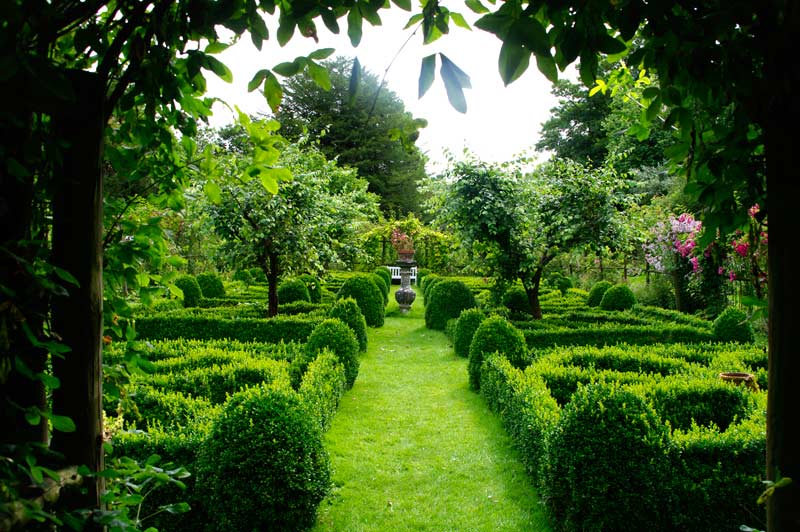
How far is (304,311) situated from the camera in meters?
12.6

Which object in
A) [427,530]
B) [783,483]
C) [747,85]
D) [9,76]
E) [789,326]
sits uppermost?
[747,85]

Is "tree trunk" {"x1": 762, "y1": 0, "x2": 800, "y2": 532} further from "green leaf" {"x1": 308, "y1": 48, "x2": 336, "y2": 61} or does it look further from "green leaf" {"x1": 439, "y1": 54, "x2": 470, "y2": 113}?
"green leaf" {"x1": 308, "y1": 48, "x2": 336, "y2": 61}

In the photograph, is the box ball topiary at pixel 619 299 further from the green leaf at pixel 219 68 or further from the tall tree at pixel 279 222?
the green leaf at pixel 219 68

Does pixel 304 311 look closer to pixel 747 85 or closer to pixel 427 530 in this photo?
pixel 427 530

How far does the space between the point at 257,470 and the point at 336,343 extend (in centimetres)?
380

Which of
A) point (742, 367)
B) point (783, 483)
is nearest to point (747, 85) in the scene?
point (783, 483)

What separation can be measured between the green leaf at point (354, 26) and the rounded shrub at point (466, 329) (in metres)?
9.12

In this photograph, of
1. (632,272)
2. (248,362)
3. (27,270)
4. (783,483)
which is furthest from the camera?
(632,272)

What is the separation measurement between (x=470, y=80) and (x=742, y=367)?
7321mm

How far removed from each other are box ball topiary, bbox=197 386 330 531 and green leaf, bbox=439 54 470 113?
344 cm

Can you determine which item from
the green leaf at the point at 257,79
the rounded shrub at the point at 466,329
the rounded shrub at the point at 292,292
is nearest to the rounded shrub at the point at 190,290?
the rounded shrub at the point at 292,292

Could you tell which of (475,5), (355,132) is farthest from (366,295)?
(355,132)

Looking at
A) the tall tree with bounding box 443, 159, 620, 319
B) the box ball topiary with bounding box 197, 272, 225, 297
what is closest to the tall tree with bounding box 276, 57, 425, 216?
the box ball topiary with bounding box 197, 272, 225, 297

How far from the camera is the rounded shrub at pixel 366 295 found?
13539mm
